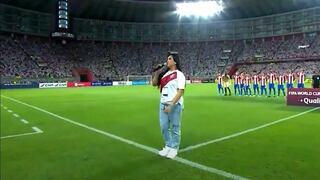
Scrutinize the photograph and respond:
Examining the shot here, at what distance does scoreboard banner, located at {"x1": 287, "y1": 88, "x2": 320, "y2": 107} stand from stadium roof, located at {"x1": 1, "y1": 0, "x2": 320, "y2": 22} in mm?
51365

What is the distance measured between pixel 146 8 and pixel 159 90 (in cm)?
6585

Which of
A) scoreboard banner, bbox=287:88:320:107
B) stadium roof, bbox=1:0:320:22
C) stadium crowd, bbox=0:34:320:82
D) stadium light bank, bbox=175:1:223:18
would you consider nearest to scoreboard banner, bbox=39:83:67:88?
stadium crowd, bbox=0:34:320:82

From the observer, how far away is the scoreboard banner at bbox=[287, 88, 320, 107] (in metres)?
16.6

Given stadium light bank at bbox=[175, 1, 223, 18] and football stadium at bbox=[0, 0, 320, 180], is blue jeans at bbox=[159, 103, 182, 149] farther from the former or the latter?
stadium light bank at bbox=[175, 1, 223, 18]

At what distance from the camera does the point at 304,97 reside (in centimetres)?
1722

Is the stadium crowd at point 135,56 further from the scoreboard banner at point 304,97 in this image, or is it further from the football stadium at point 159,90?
the scoreboard banner at point 304,97

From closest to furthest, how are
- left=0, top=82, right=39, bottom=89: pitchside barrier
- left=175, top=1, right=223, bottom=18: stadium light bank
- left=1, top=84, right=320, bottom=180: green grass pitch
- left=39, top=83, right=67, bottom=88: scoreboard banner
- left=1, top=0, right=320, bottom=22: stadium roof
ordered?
left=1, top=84, right=320, bottom=180: green grass pitch < left=0, top=82, right=39, bottom=89: pitchside barrier < left=39, top=83, right=67, bottom=88: scoreboard banner < left=175, top=1, right=223, bottom=18: stadium light bank < left=1, top=0, right=320, bottom=22: stadium roof

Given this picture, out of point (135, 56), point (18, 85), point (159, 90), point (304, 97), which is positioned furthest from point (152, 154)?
point (135, 56)

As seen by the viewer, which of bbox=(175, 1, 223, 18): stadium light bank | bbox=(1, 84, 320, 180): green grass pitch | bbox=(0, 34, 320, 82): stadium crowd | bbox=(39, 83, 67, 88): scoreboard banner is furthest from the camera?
bbox=(0, 34, 320, 82): stadium crowd

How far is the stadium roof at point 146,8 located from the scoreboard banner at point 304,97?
169 feet

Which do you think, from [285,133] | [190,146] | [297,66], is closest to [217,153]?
[190,146]

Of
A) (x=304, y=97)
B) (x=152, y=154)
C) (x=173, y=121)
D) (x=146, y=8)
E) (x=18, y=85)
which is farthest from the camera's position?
(x=146, y=8)

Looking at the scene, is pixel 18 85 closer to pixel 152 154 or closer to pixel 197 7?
pixel 197 7

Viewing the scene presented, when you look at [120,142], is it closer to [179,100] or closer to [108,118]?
[179,100]
